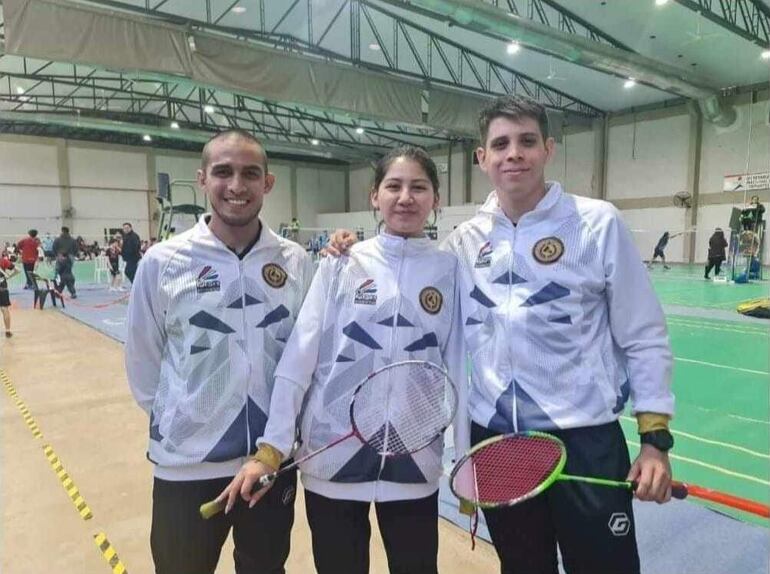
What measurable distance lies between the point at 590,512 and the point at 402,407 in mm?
675

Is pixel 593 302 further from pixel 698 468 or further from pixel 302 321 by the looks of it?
pixel 698 468

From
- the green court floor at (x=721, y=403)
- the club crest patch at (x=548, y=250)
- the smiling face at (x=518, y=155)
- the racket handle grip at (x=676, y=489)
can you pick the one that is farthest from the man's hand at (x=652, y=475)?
the green court floor at (x=721, y=403)

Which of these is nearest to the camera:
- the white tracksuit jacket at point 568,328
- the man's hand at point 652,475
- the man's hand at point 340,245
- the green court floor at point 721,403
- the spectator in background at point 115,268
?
the man's hand at point 652,475

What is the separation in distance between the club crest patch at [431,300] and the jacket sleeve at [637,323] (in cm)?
57

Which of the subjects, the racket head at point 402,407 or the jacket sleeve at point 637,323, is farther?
the racket head at point 402,407

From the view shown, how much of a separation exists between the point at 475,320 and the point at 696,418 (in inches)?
150

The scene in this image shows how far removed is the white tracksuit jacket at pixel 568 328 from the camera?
1.66 meters

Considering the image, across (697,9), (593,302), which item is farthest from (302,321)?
(697,9)

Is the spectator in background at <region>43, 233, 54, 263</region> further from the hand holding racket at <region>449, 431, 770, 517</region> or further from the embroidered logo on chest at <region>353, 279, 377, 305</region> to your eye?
the hand holding racket at <region>449, 431, 770, 517</region>

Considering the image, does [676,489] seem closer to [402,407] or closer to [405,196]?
[402,407]

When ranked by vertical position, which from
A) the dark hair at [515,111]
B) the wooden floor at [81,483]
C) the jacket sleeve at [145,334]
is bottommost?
the wooden floor at [81,483]

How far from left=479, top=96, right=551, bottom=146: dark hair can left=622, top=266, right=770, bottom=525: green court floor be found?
2.71 m

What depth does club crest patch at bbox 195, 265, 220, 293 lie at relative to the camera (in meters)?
1.96

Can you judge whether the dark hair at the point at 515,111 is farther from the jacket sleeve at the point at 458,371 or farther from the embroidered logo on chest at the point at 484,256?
the jacket sleeve at the point at 458,371
